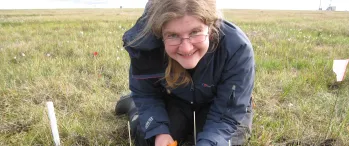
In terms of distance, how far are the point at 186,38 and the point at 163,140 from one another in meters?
0.78

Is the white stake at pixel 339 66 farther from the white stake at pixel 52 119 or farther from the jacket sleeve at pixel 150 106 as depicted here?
the white stake at pixel 52 119

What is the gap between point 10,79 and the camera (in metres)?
3.34

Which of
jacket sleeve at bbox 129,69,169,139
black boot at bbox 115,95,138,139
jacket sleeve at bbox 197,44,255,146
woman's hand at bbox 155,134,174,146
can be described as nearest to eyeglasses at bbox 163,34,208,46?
jacket sleeve at bbox 197,44,255,146

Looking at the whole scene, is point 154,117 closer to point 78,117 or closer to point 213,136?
point 213,136

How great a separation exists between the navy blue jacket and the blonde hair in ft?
0.20

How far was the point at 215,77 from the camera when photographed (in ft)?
6.46

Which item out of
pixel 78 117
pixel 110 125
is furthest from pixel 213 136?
pixel 78 117

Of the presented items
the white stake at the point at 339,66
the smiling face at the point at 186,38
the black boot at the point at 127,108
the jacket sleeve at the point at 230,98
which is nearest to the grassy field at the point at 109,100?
the black boot at the point at 127,108

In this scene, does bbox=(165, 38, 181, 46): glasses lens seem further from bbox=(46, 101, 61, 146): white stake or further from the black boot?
the black boot

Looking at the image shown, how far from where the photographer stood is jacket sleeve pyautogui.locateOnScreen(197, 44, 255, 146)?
1.82 meters

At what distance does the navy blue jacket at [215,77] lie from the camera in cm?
181

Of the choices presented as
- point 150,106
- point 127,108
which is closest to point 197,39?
point 150,106

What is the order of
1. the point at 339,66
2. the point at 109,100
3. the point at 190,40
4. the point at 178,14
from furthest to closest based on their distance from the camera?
the point at 109,100
the point at 339,66
the point at 190,40
the point at 178,14

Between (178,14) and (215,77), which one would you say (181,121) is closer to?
(215,77)
